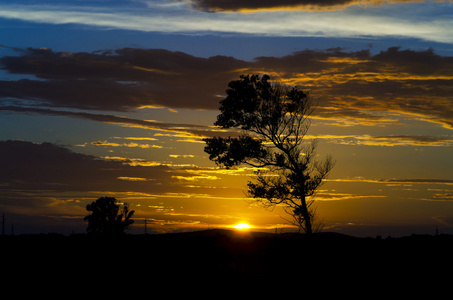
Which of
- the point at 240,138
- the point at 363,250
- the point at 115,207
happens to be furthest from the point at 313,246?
the point at 115,207

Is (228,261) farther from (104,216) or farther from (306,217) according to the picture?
(104,216)

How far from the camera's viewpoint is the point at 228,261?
81.0 feet

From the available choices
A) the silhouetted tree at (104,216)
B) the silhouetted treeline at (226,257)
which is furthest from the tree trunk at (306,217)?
the silhouetted tree at (104,216)

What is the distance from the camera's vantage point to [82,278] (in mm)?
20453

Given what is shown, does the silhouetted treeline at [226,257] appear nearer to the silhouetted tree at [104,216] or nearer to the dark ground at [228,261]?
the dark ground at [228,261]

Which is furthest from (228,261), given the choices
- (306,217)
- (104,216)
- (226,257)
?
(104,216)

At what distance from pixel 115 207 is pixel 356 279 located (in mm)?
80923

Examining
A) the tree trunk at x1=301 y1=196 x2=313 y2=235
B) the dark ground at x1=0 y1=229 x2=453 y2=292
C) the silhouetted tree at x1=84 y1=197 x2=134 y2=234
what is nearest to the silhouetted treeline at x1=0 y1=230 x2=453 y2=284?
the dark ground at x1=0 y1=229 x2=453 y2=292

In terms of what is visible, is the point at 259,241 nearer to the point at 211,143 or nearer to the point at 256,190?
the point at 256,190

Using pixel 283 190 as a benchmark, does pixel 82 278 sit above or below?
below

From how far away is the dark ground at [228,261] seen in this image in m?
20.7

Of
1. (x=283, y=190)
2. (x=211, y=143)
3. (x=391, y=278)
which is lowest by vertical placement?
(x=391, y=278)

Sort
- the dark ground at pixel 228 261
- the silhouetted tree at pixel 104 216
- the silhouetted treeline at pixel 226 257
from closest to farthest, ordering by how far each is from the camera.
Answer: the dark ground at pixel 228 261 < the silhouetted treeline at pixel 226 257 < the silhouetted tree at pixel 104 216

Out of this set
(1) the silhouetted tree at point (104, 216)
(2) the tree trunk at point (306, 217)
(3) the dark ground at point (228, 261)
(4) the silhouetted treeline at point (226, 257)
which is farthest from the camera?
(1) the silhouetted tree at point (104, 216)
